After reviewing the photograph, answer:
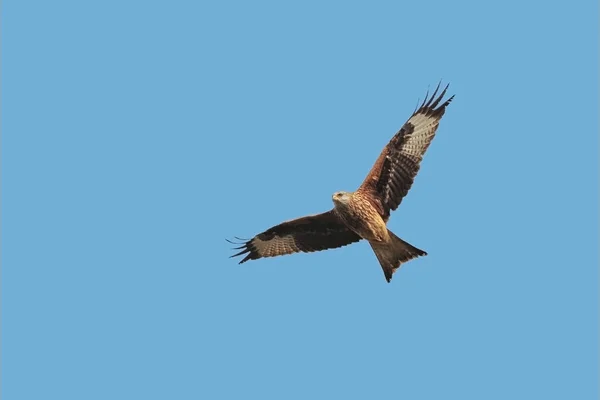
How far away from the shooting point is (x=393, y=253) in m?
12.7

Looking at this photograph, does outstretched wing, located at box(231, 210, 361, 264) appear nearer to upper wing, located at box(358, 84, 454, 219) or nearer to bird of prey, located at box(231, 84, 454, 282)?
bird of prey, located at box(231, 84, 454, 282)

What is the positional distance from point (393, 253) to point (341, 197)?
3.33ft

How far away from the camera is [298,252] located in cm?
1367

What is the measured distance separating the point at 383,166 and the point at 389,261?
118 cm

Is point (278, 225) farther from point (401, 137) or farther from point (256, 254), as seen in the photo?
point (401, 137)

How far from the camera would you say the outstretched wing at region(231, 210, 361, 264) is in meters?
13.2

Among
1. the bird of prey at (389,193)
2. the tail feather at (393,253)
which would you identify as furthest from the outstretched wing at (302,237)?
the tail feather at (393,253)

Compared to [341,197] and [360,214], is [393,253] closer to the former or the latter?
[360,214]

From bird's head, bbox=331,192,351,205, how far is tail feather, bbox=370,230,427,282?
0.76 m

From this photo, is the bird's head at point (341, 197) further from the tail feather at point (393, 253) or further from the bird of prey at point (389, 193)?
the tail feather at point (393, 253)

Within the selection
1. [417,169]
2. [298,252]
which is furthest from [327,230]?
[417,169]

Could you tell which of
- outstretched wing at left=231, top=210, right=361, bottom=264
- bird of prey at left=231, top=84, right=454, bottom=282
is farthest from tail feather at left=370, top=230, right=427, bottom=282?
outstretched wing at left=231, top=210, right=361, bottom=264

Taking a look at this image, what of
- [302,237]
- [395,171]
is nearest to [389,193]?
[395,171]

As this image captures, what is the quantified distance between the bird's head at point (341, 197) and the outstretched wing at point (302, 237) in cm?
48
